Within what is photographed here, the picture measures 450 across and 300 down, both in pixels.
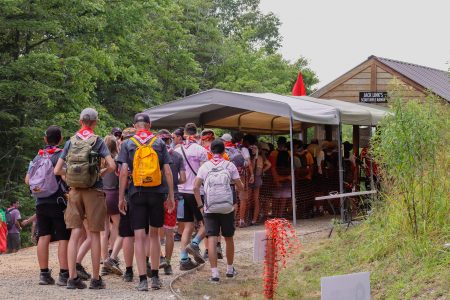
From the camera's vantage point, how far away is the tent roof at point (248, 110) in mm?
14258

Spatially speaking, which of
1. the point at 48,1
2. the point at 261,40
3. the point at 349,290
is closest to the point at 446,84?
the point at 48,1

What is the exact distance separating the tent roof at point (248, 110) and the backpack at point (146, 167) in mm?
6183

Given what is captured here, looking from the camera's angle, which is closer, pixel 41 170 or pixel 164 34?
pixel 41 170

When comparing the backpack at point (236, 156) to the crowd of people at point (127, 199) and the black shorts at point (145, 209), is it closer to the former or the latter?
the crowd of people at point (127, 199)

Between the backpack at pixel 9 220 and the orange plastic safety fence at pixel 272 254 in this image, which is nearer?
the orange plastic safety fence at pixel 272 254

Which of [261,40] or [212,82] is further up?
[261,40]

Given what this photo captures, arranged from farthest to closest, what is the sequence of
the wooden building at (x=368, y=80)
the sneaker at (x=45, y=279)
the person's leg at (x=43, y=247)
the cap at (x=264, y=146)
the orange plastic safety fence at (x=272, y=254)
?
the wooden building at (x=368, y=80) → the cap at (x=264, y=146) → the sneaker at (x=45, y=279) → the person's leg at (x=43, y=247) → the orange plastic safety fence at (x=272, y=254)

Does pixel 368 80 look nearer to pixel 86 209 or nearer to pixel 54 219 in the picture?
pixel 54 219

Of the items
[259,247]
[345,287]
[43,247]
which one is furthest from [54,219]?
[345,287]

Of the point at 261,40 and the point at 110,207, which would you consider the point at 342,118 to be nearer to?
the point at 110,207

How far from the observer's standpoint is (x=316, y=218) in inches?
669

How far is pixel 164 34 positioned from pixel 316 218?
19.5 m

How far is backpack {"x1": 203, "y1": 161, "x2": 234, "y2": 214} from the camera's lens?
871cm

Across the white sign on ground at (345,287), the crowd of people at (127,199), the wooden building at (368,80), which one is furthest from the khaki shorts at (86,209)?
the wooden building at (368,80)
